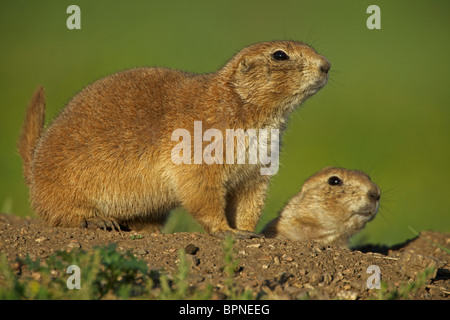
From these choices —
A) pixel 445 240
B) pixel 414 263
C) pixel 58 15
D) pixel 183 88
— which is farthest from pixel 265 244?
pixel 58 15

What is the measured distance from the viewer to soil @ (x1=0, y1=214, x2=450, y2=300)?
5.50 metres

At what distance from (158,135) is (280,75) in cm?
148

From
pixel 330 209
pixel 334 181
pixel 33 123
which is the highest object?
pixel 33 123

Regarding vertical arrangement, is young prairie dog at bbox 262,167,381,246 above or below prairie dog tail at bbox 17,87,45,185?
below

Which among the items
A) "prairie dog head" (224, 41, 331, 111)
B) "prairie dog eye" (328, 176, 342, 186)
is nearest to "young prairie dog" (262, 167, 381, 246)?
"prairie dog eye" (328, 176, 342, 186)

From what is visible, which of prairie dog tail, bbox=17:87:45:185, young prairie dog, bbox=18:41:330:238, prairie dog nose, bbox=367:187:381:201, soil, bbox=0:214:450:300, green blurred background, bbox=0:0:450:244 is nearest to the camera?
soil, bbox=0:214:450:300

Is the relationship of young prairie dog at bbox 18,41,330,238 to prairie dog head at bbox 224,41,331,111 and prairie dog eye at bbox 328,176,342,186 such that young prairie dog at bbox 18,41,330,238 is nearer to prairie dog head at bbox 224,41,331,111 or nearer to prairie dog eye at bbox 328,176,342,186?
prairie dog head at bbox 224,41,331,111

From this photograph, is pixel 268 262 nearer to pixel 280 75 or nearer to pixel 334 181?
pixel 280 75

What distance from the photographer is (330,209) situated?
8.48 meters

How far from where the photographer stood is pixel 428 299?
5609 millimetres

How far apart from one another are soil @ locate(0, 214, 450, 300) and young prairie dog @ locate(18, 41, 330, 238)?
1.33 ft

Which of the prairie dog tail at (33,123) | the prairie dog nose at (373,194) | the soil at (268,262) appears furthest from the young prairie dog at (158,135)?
the prairie dog nose at (373,194)

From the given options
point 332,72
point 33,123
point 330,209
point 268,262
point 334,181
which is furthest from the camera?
point 332,72

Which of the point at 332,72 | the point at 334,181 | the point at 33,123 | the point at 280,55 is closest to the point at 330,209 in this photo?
the point at 334,181
